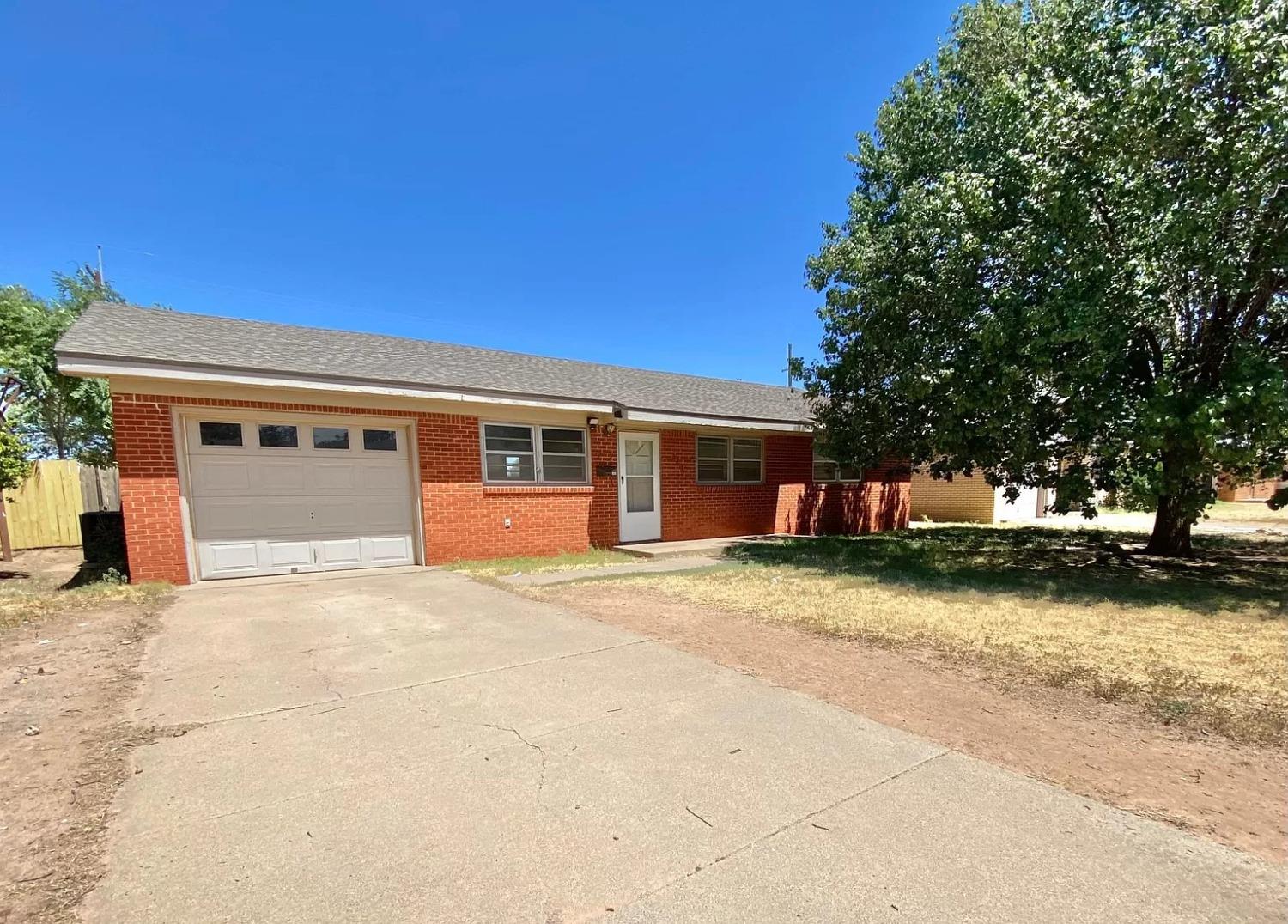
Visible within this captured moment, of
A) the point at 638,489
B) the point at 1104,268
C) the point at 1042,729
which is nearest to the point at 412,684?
the point at 1042,729

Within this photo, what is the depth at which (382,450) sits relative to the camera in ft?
30.1

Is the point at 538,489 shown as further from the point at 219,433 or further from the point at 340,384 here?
the point at 219,433

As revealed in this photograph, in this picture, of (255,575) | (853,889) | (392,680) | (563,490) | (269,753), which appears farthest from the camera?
(563,490)

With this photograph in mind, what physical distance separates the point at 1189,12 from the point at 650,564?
981 cm

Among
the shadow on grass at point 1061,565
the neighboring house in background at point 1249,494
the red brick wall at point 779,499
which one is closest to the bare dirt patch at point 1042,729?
the shadow on grass at point 1061,565

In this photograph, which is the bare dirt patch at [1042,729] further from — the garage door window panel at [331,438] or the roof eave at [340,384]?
the garage door window panel at [331,438]

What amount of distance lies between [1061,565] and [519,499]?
29.7 ft

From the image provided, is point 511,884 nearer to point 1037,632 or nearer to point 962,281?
point 1037,632

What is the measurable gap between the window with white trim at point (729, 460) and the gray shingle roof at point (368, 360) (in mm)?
751

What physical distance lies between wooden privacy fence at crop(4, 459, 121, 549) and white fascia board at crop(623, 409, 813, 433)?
1145 centimetres

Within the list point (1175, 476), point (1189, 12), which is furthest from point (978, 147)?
point (1175, 476)

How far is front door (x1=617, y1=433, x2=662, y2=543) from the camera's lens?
1163cm

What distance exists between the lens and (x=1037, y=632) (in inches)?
211

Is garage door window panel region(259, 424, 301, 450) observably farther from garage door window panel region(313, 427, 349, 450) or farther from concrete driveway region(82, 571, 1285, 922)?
concrete driveway region(82, 571, 1285, 922)
